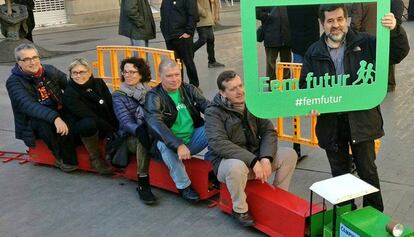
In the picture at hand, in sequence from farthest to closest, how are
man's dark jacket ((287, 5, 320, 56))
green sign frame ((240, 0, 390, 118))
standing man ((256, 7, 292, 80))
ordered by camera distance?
standing man ((256, 7, 292, 80)) < man's dark jacket ((287, 5, 320, 56)) < green sign frame ((240, 0, 390, 118))

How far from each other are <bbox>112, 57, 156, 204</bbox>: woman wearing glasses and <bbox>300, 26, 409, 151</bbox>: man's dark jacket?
1.62 m

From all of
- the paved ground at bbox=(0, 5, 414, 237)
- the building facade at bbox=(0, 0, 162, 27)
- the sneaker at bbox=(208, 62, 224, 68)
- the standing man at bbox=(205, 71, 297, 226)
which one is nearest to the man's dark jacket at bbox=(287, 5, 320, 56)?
the standing man at bbox=(205, 71, 297, 226)

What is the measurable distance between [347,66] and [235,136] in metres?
0.99

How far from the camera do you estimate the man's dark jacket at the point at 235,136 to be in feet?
12.0

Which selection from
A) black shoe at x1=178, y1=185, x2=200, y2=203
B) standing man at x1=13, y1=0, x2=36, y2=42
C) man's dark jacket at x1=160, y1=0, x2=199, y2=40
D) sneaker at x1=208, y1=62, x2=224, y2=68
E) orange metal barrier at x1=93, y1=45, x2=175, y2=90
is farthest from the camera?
standing man at x1=13, y1=0, x2=36, y2=42

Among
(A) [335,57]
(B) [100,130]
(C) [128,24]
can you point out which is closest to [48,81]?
(B) [100,130]

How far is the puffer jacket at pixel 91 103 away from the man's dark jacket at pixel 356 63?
229 centimetres

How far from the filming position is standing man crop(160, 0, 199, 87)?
25.5 ft

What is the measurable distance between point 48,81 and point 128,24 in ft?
12.8

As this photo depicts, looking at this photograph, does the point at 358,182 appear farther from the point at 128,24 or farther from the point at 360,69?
the point at 128,24

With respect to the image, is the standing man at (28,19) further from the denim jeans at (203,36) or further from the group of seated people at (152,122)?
the group of seated people at (152,122)

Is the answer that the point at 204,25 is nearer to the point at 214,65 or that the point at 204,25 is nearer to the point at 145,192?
the point at 214,65

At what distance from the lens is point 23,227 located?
3893 mm

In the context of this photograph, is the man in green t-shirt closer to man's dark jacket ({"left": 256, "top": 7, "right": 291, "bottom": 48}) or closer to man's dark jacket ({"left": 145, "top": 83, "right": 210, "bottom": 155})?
man's dark jacket ({"left": 145, "top": 83, "right": 210, "bottom": 155})
